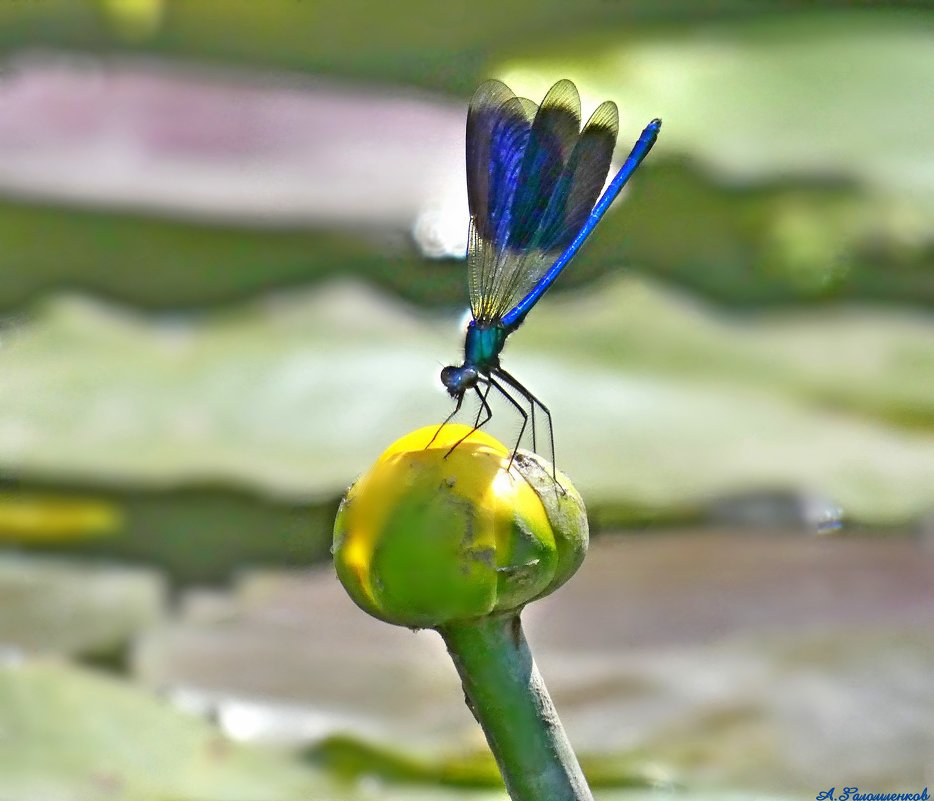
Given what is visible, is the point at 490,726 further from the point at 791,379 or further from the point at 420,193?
the point at 420,193

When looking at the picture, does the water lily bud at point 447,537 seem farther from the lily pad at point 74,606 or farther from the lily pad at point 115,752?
the lily pad at point 74,606

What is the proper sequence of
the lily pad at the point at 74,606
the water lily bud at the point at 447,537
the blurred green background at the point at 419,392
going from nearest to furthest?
the water lily bud at the point at 447,537
the blurred green background at the point at 419,392
the lily pad at the point at 74,606

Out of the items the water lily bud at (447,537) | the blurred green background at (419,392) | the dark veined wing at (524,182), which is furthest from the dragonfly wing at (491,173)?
the water lily bud at (447,537)

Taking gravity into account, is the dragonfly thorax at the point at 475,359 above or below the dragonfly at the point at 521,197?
below

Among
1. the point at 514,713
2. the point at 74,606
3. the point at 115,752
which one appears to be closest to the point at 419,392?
the point at 74,606

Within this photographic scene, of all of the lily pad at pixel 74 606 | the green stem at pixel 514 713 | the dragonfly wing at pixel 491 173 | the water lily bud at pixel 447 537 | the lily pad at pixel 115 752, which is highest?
the dragonfly wing at pixel 491 173

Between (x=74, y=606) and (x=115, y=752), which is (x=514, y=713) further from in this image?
(x=74, y=606)

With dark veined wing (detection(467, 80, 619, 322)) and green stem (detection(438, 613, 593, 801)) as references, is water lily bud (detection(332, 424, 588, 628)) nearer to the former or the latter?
A: green stem (detection(438, 613, 593, 801))

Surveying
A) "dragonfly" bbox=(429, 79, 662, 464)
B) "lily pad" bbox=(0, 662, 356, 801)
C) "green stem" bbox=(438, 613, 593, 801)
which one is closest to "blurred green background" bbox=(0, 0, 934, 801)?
"lily pad" bbox=(0, 662, 356, 801)
